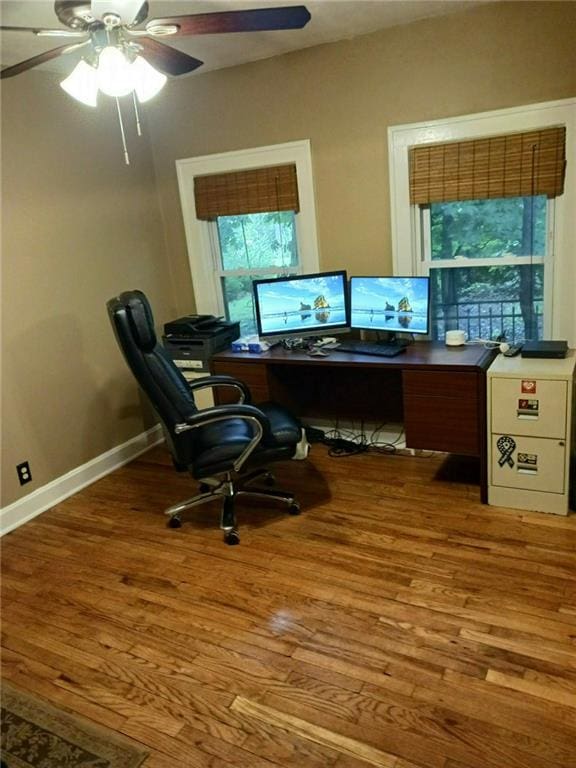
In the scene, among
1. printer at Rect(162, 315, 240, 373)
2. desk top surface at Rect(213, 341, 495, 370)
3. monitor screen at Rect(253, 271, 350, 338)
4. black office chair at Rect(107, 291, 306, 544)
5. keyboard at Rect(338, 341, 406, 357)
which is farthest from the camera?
printer at Rect(162, 315, 240, 373)

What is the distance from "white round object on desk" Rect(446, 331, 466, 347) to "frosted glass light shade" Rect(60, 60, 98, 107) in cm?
206

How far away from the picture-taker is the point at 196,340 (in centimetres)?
349

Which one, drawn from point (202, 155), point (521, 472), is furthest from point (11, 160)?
point (521, 472)

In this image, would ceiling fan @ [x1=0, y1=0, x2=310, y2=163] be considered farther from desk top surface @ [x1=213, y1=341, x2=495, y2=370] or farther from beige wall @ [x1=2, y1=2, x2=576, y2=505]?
desk top surface @ [x1=213, y1=341, x2=495, y2=370]

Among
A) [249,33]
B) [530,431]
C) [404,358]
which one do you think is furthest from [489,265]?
[249,33]

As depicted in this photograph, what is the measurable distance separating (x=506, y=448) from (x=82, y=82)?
2.39 m

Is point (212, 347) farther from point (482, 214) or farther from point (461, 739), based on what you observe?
point (461, 739)

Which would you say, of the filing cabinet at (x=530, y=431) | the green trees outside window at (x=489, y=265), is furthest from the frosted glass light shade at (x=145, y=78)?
the filing cabinet at (x=530, y=431)

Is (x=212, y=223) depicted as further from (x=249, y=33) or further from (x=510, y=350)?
(x=510, y=350)

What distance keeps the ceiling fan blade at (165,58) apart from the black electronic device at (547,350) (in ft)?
6.44

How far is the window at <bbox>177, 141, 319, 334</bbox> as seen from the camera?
3.49m

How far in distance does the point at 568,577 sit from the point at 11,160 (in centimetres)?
333

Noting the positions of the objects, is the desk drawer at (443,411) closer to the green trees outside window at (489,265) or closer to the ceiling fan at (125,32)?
the green trees outside window at (489,265)

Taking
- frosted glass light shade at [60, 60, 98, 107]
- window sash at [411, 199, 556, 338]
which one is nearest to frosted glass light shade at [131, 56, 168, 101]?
frosted glass light shade at [60, 60, 98, 107]
